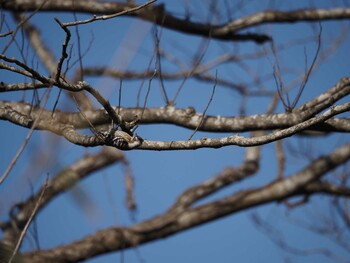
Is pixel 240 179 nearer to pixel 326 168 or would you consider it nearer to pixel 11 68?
pixel 326 168

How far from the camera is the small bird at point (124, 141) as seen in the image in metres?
2.09

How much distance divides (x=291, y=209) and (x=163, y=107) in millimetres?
3901

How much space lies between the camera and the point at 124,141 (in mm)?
2092

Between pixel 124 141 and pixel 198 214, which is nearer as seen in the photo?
pixel 124 141

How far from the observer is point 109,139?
2080 millimetres

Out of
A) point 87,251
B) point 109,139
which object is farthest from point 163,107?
point 87,251

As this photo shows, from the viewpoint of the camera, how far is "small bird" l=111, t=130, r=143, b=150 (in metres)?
2.09

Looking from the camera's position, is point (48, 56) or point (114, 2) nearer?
point (114, 2)

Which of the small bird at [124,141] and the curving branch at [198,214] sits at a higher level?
the curving branch at [198,214]

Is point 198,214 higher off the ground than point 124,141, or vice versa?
point 198,214

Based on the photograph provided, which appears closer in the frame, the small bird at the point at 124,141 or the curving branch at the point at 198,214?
the small bird at the point at 124,141

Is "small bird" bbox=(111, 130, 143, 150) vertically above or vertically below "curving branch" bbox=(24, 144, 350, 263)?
below

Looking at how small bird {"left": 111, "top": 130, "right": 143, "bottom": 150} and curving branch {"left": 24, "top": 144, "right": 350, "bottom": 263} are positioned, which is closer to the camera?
small bird {"left": 111, "top": 130, "right": 143, "bottom": 150}

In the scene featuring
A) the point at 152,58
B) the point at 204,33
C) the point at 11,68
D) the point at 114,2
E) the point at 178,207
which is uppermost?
the point at 114,2
